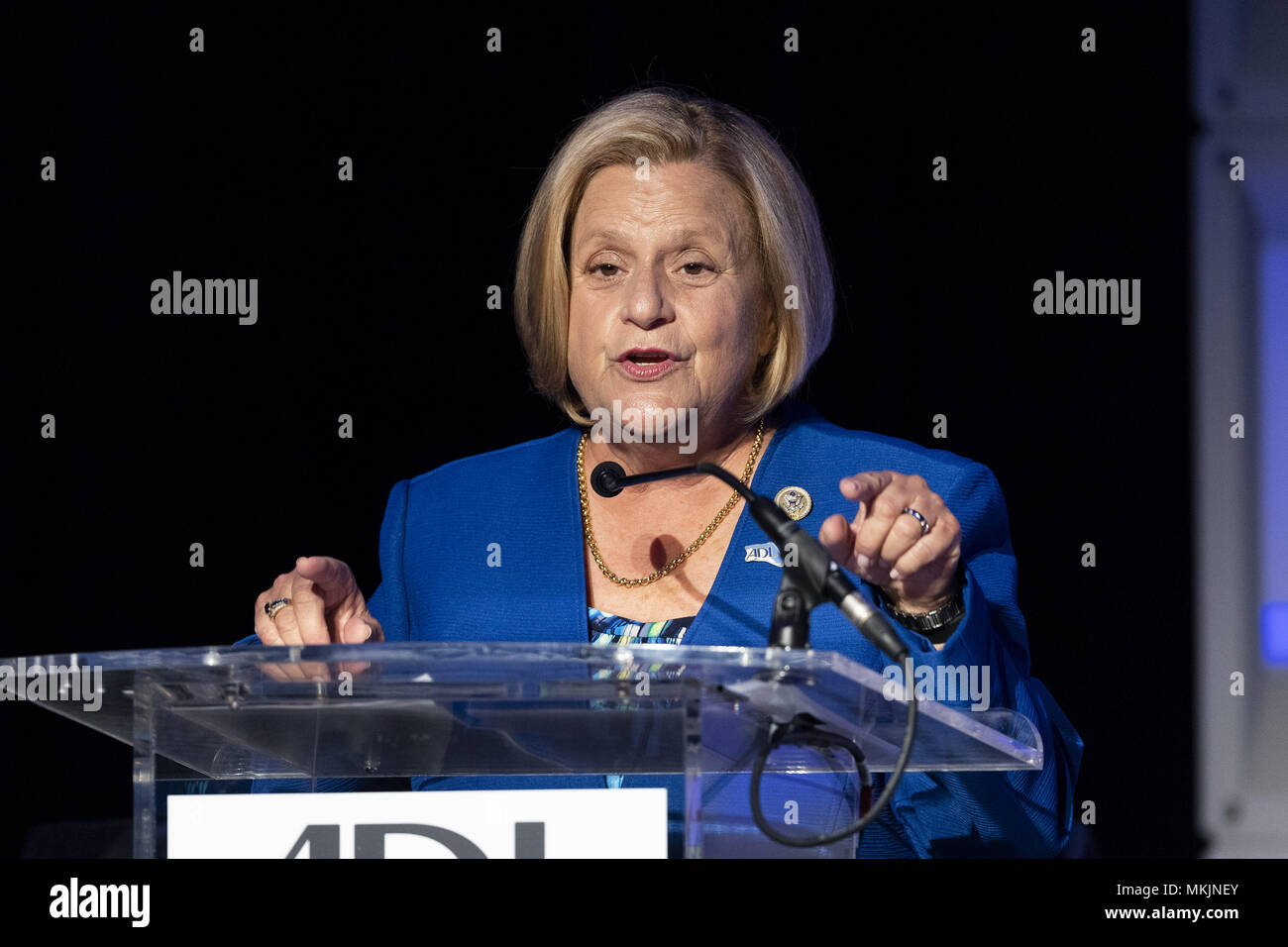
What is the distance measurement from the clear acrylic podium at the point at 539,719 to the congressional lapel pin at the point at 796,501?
0.74m

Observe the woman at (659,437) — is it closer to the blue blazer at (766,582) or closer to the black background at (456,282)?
the blue blazer at (766,582)

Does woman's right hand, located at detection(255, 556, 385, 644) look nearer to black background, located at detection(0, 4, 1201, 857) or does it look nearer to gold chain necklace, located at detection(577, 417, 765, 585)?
gold chain necklace, located at detection(577, 417, 765, 585)

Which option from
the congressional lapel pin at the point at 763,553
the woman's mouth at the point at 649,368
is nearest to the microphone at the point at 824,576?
the congressional lapel pin at the point at 763,553

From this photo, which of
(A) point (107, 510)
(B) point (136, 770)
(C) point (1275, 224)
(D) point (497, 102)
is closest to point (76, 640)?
(A) point (107, 510)

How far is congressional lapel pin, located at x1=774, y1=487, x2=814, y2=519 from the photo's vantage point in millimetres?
2139

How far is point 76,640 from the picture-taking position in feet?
9.07

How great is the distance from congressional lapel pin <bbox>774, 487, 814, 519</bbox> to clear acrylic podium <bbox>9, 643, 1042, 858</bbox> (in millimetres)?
742

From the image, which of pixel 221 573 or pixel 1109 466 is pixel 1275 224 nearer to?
pixel 1109 466

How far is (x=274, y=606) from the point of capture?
1.58 m

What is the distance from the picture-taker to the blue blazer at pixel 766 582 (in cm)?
168

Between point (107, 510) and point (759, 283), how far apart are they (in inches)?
53.3

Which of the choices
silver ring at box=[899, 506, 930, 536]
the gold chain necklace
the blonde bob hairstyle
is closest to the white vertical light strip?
the blonde bob hairstyle

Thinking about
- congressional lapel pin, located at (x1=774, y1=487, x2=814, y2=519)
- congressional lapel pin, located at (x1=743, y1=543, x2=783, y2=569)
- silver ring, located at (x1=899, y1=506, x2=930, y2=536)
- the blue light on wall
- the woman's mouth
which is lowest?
the blue light on wall

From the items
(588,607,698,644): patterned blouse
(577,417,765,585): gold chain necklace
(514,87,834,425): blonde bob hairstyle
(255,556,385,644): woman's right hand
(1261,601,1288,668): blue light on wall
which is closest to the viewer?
(255,556,385,644): woman's right hand
